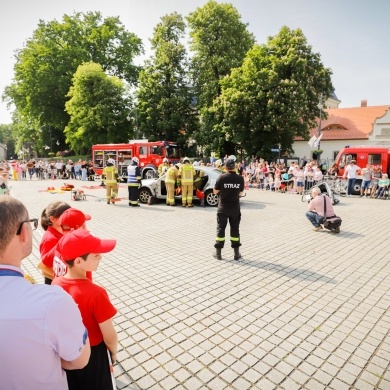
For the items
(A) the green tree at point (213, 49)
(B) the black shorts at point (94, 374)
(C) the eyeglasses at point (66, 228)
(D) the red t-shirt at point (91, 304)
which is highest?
(A) the green tree at point (213, 49)

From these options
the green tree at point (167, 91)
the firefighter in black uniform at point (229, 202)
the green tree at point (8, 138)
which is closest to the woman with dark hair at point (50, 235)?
the firefighter in black uniform at point (229, 202)

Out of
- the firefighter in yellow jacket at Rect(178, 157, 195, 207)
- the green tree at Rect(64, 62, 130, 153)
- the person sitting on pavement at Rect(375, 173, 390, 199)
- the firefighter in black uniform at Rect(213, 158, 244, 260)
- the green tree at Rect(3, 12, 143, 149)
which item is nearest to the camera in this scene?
the firefighter in black uniform at Rect(213, 158, 244, 260)

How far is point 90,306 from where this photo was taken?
6.34 ft

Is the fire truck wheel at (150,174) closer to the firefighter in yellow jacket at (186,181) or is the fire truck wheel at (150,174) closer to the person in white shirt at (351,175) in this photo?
the firefighter in yellow jacket at (186,181)

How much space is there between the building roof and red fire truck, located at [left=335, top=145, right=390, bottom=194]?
787 inches

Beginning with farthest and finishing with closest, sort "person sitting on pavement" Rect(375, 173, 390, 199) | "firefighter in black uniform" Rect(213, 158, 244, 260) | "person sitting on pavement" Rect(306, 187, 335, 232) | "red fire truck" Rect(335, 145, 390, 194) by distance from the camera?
"red fire truck" Rect(335, 145, 390, 194) < "person sitting on pavement" Rect(375, 173, 390, 199) < "person sitting on pavement" Rect(306, 187, 335, 232) < "firefighter in black uniform" Rect(213, 158, 244, 260)

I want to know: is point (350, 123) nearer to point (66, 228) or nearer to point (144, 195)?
point (144, 195)

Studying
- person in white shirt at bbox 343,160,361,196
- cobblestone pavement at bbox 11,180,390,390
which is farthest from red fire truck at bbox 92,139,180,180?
cobblestone pavement at bbox 11,180,390,390

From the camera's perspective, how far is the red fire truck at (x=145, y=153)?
22.0m

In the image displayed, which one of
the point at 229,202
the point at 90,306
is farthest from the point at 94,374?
the point at 229,202

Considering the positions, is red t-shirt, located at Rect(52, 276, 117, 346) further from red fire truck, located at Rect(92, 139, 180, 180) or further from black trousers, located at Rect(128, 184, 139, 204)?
red fire truck, located at Rect(92, 139, 180, 180)

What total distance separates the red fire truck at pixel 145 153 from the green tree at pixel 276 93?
24.0 feet

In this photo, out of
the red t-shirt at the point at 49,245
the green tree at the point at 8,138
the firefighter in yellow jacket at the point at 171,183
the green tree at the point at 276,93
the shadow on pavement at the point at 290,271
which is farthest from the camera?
the green tree at the point at 8,138

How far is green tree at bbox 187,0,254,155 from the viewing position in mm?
30500
